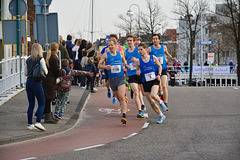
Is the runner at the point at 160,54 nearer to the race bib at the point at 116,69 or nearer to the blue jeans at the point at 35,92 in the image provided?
the race bib at the point at 116,69

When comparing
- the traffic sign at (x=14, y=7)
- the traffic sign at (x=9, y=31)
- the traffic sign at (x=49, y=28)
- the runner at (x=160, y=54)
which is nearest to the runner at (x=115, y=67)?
the traffic sign at (x=49, y=28)

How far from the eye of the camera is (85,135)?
9.40 m

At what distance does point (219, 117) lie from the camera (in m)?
11.7

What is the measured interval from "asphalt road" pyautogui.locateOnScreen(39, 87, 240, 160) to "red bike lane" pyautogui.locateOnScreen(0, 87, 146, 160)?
1.17 ft

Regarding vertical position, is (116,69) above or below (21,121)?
above

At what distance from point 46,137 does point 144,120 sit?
2957mm

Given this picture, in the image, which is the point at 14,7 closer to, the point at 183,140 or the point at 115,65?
the point at 115,65

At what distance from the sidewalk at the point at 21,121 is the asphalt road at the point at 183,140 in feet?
5.77

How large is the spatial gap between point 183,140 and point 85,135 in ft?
6.86

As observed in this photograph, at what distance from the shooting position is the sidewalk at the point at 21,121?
9.02 meters

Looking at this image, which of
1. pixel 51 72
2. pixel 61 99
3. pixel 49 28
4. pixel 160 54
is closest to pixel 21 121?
pixel 61 99

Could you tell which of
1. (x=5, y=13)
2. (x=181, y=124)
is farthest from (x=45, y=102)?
(x=5, y=13)

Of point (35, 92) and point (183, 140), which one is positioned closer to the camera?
point (183, 140)

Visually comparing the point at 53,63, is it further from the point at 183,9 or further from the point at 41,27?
the point at 183,9
